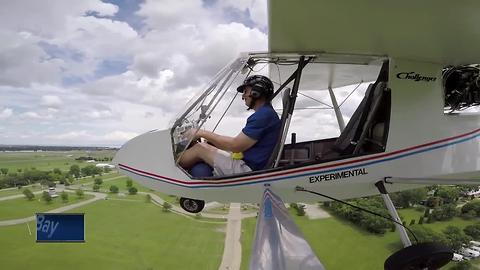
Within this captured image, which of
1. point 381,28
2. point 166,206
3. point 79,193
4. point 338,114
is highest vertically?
point 381,28

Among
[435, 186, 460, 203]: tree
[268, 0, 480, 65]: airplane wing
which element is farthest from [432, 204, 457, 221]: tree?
[268, 0, 480, 65]: airplane wing

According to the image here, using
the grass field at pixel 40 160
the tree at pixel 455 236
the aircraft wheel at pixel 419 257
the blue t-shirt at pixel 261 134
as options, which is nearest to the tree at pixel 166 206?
the grass field at pixel 40 160

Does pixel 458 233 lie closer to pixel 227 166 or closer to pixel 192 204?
pixel 192 204

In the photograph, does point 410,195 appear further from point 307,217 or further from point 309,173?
point 309,173

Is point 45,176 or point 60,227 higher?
point 45,176

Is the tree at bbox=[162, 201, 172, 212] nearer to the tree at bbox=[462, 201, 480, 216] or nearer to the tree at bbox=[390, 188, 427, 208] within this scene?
the tree at bbox=[390, 188, 427, 208]

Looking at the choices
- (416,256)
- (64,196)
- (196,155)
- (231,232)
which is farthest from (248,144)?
(64,196)

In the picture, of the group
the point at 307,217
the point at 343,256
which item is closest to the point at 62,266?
the point at 307,217
